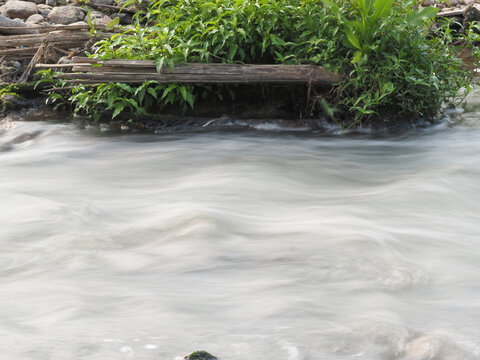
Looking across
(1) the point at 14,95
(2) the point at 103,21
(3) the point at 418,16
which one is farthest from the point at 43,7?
(3) the point at 418,16

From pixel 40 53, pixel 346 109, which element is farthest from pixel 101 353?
pixel 40 53

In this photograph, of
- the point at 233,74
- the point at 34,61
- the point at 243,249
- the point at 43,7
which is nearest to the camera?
the point at 243,249

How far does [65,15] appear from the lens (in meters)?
10.2

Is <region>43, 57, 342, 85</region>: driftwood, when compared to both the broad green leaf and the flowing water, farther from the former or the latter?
the broad green leaf

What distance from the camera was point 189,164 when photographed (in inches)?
205

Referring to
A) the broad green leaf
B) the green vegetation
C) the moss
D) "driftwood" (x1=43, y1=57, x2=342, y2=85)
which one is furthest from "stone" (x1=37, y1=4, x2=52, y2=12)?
the broad green leaf

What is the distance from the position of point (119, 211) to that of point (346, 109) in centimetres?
280

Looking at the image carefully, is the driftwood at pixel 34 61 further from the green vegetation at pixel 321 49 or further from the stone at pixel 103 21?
the green vegetation at pixel 321 49

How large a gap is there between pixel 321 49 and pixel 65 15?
6020mm

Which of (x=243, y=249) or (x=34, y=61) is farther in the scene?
(x=34, y=61)

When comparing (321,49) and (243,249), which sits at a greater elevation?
(321,49)

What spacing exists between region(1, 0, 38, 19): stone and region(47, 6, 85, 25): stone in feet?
1.27

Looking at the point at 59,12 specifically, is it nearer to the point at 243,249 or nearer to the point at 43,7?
the point at 43,7

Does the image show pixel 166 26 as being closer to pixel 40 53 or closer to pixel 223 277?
pixel 40 53
